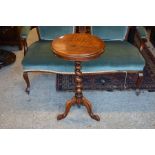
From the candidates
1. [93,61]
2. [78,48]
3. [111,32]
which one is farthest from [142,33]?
[78,48]

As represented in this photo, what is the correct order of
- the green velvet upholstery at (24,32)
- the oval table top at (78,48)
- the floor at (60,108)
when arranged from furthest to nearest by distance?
the green velvet upholstery at (24,32)
the floor at (60,108)
the oval table top at (78,48)

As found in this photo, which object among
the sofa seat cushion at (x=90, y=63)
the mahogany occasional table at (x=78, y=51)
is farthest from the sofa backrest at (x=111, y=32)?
the mahogany occasional table at (x=78, y=51)

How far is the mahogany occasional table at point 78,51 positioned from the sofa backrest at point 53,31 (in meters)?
0.54

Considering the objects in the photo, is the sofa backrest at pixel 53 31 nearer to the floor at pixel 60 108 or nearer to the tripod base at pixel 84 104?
the floor at pixel 60 108

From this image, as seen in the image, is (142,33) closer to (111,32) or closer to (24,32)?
(111,32)

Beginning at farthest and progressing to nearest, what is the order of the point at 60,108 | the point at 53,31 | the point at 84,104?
1. the point at 53,31
2. the point at 60,108
3. the point at 84,104

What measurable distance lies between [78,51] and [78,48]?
59mm

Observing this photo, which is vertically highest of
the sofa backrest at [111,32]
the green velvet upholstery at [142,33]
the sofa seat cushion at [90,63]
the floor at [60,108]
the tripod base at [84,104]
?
the green velvet upholstery at [142,33]

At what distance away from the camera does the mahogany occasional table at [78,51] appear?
158cm

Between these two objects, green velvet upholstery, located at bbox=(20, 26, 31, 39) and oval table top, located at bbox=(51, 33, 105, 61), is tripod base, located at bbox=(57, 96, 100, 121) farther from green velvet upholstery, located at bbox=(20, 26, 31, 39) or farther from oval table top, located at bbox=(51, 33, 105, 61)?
green velvet upholstery, located at bbox=(20, 26, 31, 39)

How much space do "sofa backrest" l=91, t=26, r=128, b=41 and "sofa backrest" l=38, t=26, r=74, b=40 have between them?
28 centimetres

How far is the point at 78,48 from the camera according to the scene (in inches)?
65.4
